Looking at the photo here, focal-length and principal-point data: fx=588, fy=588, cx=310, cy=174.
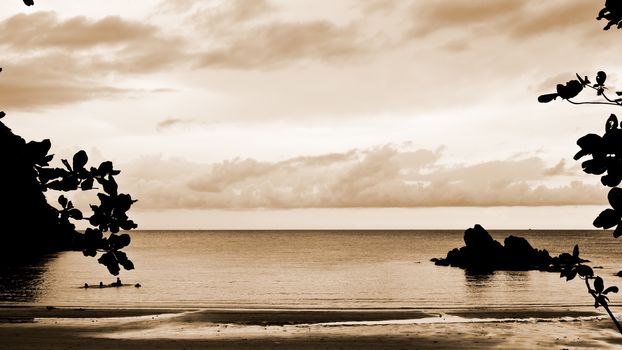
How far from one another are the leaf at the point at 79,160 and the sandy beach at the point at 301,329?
2490 cm

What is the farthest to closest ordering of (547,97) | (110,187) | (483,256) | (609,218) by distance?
(483,256), (110,187), (547,97), (609,218)

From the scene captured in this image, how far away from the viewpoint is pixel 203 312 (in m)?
41.3

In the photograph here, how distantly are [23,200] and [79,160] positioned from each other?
1.07m

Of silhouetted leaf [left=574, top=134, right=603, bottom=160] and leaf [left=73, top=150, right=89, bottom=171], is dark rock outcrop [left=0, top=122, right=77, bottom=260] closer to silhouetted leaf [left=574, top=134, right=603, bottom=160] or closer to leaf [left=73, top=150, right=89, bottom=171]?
leaf [left=73, top=150, right=89, bottom=171]

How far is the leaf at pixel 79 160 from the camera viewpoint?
147 inches

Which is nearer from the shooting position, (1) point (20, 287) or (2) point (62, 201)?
(2) point (62, 201)

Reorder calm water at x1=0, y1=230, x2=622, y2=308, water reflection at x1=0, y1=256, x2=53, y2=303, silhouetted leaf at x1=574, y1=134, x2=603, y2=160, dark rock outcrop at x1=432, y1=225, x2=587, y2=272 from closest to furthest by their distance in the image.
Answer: silhouetted leaf at x1=574, y1=134, x2=603, y2=160, calm water at x1=0, y1=230, x2=622, y2=308, water reflection at x1=0, y1=256, x2=53, y2=303, dark rock outcrop at x1=432, y1=225, x2=587, y2=272

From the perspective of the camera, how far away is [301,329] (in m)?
33.2

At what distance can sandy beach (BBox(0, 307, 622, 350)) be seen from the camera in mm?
28359

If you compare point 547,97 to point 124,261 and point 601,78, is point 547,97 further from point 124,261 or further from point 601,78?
point 124,261

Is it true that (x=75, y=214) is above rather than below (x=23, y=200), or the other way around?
below

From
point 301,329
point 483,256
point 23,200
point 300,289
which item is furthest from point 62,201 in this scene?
point 483,256

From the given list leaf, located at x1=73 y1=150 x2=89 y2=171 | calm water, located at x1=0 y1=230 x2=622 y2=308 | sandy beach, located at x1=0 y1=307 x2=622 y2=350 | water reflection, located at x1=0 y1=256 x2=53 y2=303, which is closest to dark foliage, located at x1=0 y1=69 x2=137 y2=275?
leaf, located at x1=73 y1=150 x2=89 y2=171

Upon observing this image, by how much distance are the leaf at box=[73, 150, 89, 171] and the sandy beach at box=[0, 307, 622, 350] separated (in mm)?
24897
